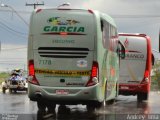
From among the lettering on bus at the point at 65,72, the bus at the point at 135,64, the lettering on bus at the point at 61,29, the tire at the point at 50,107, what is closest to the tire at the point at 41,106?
the tire at the point at 50,107

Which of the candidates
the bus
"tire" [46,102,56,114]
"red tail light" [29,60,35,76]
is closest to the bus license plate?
"red tail light" [29,60,35,76]

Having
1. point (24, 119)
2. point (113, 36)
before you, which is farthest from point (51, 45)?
point (113, 36)

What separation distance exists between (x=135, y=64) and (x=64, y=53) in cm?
1083

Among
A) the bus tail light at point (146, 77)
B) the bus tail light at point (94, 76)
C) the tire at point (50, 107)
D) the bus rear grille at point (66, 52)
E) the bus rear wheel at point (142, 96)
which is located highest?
the bus rear grille at point (66, 52)

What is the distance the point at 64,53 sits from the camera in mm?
17469

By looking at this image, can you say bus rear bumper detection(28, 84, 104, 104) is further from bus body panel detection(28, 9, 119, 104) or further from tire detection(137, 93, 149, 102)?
tire detection(137, 93, 149, 102)

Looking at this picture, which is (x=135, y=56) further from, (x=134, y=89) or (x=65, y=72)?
(x=65, y=72)

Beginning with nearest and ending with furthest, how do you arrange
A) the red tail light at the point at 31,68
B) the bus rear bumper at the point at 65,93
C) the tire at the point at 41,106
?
1. the bus rear bumper at the point at 65,93
2. the red tail light at the point at 31,68
3. the tire at the point at 41,106

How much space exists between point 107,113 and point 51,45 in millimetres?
3373

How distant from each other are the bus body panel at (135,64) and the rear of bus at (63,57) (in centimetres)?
1028

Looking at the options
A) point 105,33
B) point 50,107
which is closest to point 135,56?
point 105,33

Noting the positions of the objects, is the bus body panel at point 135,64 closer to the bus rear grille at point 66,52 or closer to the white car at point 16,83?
the bus rear grille at point 66,52

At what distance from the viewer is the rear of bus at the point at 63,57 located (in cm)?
1738

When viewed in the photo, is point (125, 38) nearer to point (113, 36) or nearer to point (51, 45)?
point (113, 36)
